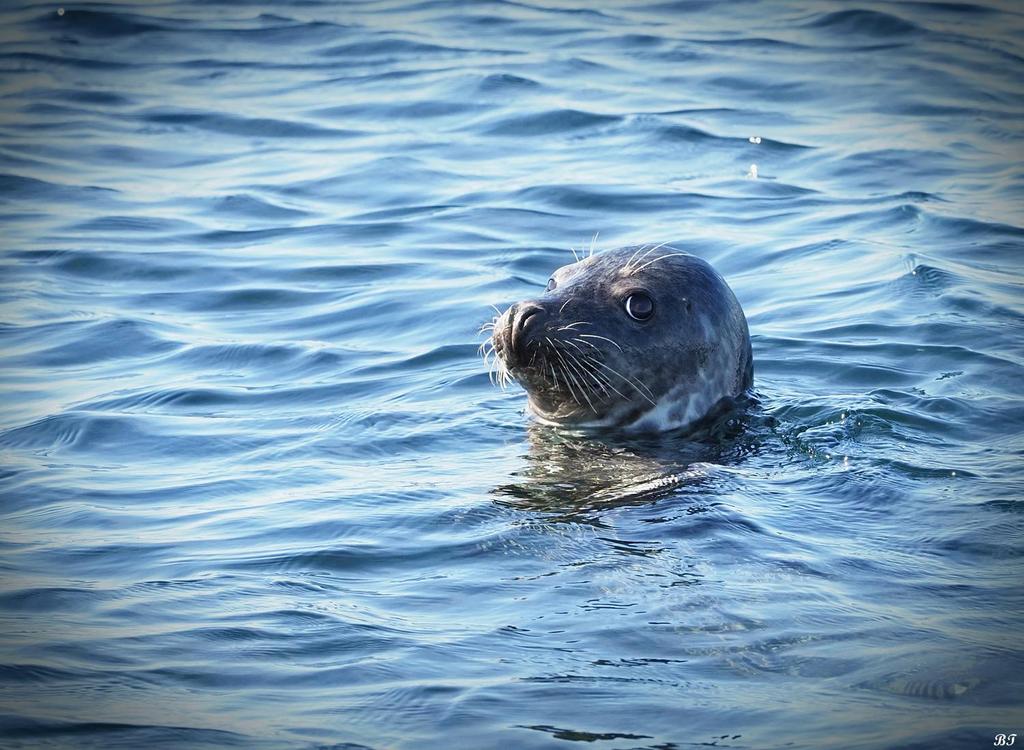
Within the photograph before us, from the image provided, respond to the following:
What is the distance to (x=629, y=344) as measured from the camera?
23.3ft

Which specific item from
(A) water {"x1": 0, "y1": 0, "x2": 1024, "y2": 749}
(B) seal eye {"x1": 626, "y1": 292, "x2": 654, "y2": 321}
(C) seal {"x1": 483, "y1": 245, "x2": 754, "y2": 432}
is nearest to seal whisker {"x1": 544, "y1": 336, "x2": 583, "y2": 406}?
(C) seal {"x1": 483, "y1": 245, "x2": 754, "y2": 432}

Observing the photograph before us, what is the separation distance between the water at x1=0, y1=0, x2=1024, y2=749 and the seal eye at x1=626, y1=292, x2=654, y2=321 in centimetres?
61

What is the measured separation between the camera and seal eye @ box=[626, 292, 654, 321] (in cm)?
712

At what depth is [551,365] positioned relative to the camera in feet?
22.5

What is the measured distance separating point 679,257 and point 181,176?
7127 millimetres

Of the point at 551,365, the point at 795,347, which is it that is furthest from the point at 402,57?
the point at 551,365

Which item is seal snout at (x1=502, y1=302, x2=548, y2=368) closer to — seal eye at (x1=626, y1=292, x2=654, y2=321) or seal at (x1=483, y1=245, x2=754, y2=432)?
seal at (x1=483, y1=245, x2=754, y2=432)

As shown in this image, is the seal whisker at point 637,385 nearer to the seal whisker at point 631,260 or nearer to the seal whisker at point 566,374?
the seal whisker at point 566,374

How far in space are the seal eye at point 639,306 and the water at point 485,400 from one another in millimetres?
614

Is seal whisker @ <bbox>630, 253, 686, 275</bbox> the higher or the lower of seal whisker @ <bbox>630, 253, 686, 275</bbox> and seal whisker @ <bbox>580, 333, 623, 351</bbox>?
the higher

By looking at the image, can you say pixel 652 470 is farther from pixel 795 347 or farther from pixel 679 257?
pixel 795 347

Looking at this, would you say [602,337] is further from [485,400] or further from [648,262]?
[485,400]

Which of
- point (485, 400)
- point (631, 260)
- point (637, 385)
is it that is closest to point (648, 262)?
point (631, 260)

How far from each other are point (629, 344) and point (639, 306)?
19 cm
